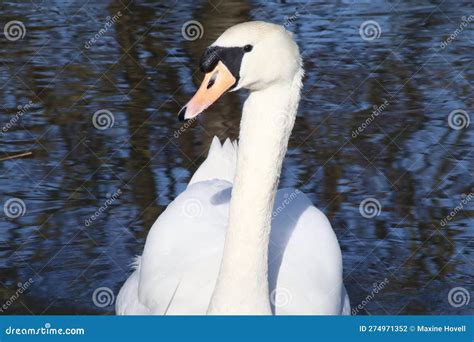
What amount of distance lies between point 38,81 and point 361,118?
2.84 metres
